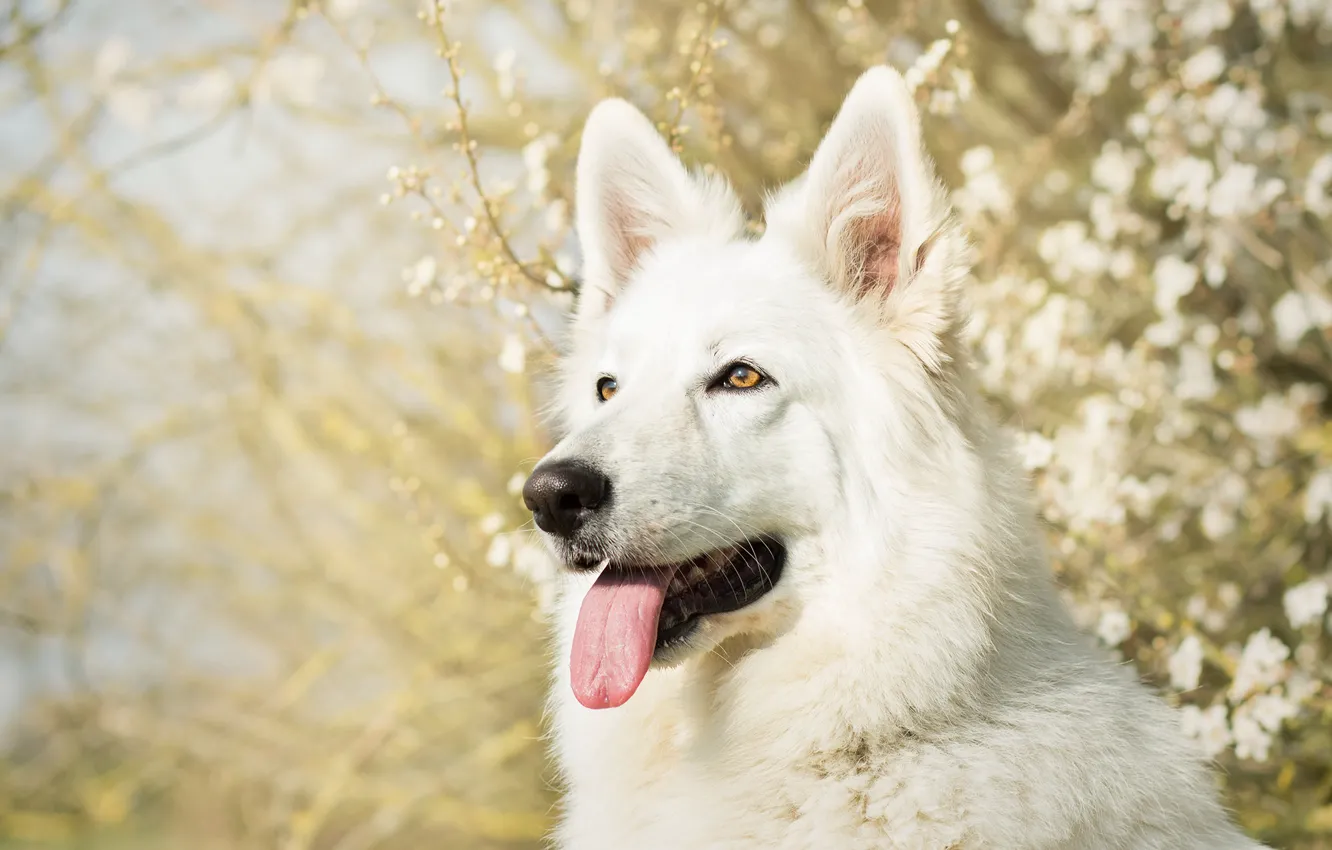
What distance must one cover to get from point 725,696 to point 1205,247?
385cm

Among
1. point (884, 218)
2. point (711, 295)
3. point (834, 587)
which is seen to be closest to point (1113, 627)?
point (834, 587)

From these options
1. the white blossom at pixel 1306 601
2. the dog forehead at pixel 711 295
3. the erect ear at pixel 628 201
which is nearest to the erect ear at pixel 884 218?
the dog forehead at pixel 711 295

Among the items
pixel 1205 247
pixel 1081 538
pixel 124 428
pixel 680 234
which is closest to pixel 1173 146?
pixel 1205 247

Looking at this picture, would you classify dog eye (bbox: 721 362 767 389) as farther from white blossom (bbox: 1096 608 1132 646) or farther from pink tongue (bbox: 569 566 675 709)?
white blossom (bbox: 1096 608 1132 646)

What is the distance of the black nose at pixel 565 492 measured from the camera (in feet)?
7.43

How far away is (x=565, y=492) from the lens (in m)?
2.27

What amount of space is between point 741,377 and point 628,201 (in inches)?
30.3

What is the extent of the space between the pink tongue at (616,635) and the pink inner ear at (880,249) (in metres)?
0.84

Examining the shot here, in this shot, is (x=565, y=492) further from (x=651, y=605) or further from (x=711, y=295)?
(x=711, y=295)

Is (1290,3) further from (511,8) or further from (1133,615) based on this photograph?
(511,8)

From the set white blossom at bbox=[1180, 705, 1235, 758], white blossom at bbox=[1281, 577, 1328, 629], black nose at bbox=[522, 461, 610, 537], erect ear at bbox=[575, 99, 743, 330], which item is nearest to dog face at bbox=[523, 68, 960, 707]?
black nose at bbox=[522, 461, 610, 537]

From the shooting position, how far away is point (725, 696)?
2.46m

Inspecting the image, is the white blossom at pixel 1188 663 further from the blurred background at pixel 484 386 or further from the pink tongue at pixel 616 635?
the pink tongue at pixel 616 635

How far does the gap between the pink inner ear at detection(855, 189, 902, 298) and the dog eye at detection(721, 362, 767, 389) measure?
0.34 meters
